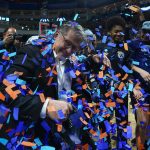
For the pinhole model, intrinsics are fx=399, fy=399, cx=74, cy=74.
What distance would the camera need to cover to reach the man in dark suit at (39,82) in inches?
104

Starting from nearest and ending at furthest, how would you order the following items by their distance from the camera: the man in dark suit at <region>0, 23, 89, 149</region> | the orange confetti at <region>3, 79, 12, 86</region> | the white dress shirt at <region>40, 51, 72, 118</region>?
the man in dark suit at <region>0, 23, 89, 149</region> < the orange confetti at <region>3, 79, 12, 86</region> < the white dress shirt at <region>40, 51, 72, 118</region>

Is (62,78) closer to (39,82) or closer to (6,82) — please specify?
(39,82)

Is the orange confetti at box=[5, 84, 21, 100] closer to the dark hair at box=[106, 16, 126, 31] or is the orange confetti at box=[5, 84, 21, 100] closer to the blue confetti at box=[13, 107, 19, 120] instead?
the blue confetti at box=[13, 107, 19, 120]

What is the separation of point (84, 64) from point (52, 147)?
3.94 ft

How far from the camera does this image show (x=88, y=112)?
11.4ft

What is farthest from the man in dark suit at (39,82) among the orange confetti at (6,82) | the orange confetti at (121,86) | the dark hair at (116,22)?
the dark hair at (116,22)

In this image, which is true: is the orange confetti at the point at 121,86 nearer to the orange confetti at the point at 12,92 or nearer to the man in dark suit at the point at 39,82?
the man in dark suit at the point at 39,82

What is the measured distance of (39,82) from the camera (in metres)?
3.04

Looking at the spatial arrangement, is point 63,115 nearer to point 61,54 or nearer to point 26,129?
point 26,129

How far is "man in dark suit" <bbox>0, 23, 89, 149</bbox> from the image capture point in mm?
2637

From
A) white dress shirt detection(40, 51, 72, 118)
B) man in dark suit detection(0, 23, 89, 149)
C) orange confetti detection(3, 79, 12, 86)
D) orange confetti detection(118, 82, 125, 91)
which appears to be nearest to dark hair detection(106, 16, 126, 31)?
orange confetti detection(118, 82, 125, 91)

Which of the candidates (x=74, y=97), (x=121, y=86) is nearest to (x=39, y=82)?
(x=74, y=97)

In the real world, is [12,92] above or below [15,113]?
above

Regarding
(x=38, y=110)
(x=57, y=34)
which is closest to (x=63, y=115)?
(x=38, y=110)
